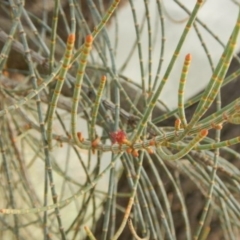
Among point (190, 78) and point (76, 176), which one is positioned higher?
point (190, 78)

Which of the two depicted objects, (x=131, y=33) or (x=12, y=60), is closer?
(x=12, y=60)

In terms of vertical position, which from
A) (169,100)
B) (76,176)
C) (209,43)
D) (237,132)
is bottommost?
(237,132)

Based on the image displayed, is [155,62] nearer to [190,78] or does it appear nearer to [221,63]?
[190,78]

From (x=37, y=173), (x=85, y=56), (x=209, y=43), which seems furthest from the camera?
(x=209, y=43)

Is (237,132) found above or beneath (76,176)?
beneath

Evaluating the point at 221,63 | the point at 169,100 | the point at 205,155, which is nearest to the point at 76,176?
the point at 169,100

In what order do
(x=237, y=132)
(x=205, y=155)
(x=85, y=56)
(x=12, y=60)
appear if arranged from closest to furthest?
(x=85, y=56) → (x=205, y=155) → (x=237, y=132) → (x=12, y=60)

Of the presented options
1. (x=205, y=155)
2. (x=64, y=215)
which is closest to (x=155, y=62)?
(x=64, y=215)

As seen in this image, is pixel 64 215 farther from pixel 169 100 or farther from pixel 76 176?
pixel 169 100

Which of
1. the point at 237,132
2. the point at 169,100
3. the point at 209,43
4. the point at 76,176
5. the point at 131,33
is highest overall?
the point at 131,33
